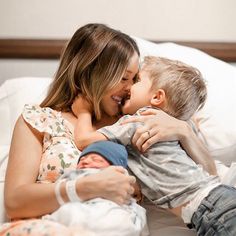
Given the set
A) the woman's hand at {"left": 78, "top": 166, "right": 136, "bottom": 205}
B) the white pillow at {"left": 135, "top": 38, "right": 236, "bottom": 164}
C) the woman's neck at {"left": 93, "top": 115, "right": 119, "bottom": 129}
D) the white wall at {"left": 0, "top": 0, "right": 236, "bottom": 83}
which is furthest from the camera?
the white wall at {"left": 0, "top": 0, "right": 236, "bottom": 83}

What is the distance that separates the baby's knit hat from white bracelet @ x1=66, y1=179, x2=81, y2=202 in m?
0.09

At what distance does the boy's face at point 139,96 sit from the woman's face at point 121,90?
4 centimetres

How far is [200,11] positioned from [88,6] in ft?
1.66

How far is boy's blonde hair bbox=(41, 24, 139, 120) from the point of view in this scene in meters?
1.42

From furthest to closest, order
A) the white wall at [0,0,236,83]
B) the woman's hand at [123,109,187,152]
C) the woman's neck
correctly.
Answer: the white wall at [0,0,236,83] < the woman's neck < the woman's hand at [123,109,187,152]

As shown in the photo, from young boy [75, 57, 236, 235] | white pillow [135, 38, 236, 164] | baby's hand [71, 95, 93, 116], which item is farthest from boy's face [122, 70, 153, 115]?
white pillow [135, 38, 236, 164]

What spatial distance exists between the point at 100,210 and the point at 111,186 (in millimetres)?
96

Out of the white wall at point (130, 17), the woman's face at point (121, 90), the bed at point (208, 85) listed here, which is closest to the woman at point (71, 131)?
the woman's face at point (121, 90)

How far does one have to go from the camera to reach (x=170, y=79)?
4.46 feet

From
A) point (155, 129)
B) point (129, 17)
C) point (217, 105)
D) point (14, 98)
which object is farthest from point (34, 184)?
point (129, 17)

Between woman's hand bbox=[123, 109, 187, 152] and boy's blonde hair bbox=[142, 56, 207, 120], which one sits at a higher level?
boy's blonde hair bbox=[142, 56, 207, 120]

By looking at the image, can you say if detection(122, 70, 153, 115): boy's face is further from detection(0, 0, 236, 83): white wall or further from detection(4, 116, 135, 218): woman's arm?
detection(0, 0, 236, 83): white wall

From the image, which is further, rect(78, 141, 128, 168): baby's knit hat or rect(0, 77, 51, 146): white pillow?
rect(0, 77, 51, 146): white pillow

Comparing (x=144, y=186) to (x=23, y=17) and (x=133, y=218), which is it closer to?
(x=133, y=218)
